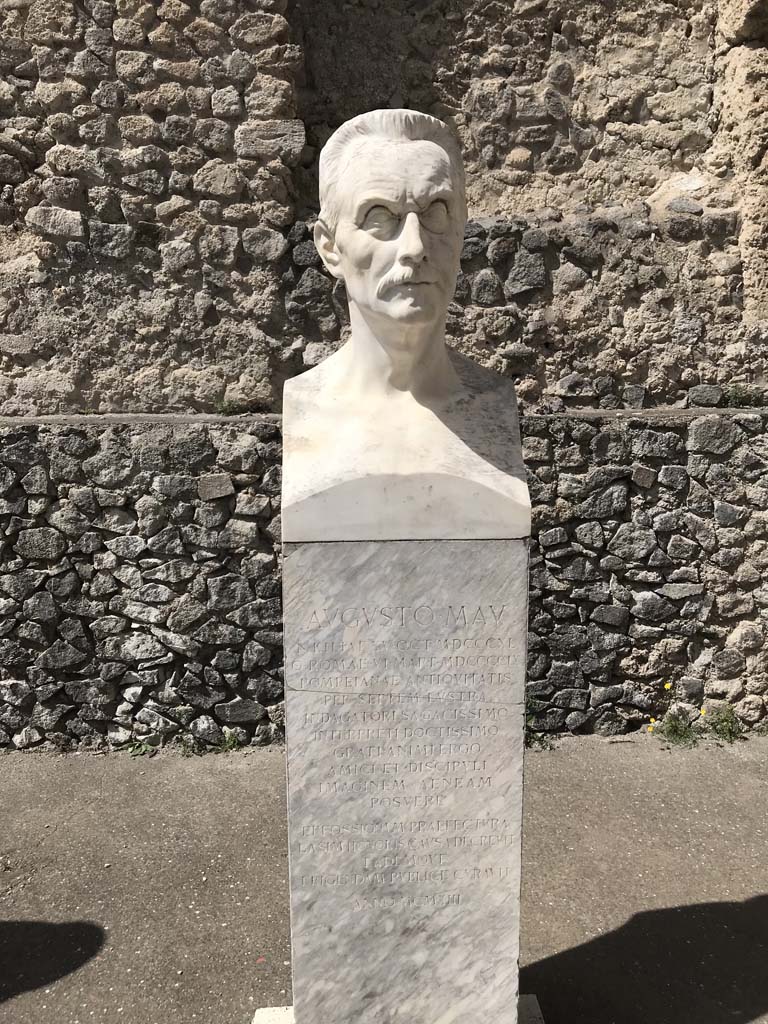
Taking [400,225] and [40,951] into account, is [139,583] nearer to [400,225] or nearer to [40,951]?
[40,951]

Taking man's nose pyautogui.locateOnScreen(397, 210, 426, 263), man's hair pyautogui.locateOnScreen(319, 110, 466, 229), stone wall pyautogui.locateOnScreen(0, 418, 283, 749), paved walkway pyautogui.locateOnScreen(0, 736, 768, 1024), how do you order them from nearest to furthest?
man's nose pyautogui.locateOnScreen(397, 210, 426, 263), man's hair pyautogui.locateOnScreen(319, 110, 466, 229), paved walkway pyautogui.locateOnScreen(0, 736, 768, 1024), stone wall pyautogui.locateOnScreen(0, 418, 283, 749)

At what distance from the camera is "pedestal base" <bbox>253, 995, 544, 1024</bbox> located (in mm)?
2584

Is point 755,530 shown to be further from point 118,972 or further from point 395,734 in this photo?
point 118,972

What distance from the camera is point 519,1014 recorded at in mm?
2619

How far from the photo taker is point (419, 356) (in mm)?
2172

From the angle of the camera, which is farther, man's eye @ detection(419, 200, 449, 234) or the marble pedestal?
the marble pedestal

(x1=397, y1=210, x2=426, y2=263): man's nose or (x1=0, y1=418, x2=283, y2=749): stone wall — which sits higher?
(x1=397, y1=210, x2=426, y2=263): man's nose

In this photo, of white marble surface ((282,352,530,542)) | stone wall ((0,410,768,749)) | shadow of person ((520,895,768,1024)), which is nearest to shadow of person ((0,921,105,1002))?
stone wall ((0,410,768,749))

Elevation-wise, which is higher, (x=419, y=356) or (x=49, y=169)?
(x=49, y=169)

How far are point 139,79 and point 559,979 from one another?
181 inches

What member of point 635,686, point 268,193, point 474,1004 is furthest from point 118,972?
point 268,193

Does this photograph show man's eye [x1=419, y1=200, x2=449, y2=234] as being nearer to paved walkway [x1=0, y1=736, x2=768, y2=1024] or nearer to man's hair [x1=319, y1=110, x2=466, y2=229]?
man's hair [x1=319, y1=110, x2=466, y2=229]

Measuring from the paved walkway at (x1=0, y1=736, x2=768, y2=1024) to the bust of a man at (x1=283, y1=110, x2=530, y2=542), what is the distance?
1.88 m

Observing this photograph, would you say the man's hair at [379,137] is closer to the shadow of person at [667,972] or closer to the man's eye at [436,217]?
the man's eye at [436,217]
